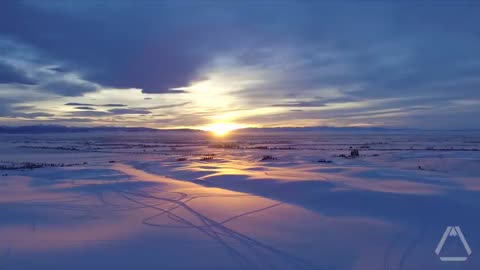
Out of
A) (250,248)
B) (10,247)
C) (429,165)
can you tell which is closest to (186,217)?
(250,248)

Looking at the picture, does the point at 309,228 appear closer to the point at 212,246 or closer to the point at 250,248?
the point at 250,248

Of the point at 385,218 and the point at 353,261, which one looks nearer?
the point at 353,261

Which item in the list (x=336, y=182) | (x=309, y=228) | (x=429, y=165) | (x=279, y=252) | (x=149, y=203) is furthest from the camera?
(x=429, y=165)

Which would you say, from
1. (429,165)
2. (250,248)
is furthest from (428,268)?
(429,165)

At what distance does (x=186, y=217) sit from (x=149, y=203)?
2471 millimetres

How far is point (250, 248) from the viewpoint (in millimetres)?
6930

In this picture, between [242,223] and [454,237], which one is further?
[242,223]

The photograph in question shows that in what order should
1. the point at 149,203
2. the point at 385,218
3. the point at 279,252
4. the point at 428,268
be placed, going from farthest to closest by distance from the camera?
the point at 149,203, the point at 385,218, the point at 279,252, the point at 428,268

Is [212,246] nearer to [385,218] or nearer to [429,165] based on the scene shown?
[385,218]

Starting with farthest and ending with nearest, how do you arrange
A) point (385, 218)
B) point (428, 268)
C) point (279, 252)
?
point (385, 218)
point (279, 252)
point (428, 268)

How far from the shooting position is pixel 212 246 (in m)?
7.08

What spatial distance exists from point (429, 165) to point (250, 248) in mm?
19449

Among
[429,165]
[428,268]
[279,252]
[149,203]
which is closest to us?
[428,268]

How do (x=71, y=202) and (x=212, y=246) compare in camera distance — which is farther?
(x=71, y=202)
